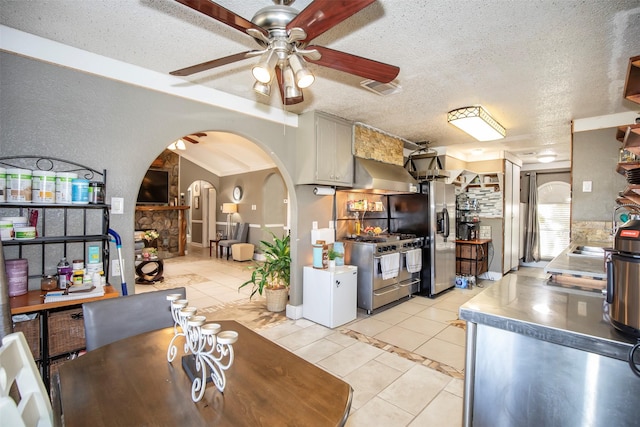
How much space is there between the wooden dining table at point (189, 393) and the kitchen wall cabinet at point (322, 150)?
2.68 m

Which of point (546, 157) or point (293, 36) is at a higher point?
point (546, 157)

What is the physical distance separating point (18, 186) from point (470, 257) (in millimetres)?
6391

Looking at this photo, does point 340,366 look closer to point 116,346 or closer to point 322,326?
point 322,326

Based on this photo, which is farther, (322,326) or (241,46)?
(322,326)

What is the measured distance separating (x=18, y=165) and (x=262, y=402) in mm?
2456

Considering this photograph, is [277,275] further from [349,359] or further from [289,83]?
[289,83]

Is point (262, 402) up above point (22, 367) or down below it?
below

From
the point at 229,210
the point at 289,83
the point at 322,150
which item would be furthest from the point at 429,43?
the point at 229,210

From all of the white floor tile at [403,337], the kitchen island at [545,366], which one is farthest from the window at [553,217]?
the kitchen island at [545,366]

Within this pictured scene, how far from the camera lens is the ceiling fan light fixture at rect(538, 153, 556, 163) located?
6492 mm

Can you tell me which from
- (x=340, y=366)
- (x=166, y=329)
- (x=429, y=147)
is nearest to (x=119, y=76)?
(x=166, y=329)

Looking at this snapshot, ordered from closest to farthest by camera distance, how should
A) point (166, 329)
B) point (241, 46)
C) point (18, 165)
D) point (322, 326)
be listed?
point (166, 329) → point (18, 165) → point (241, 46) → point (322, 326)

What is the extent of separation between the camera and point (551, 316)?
1339 mm

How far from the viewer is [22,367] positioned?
3.39 ft
